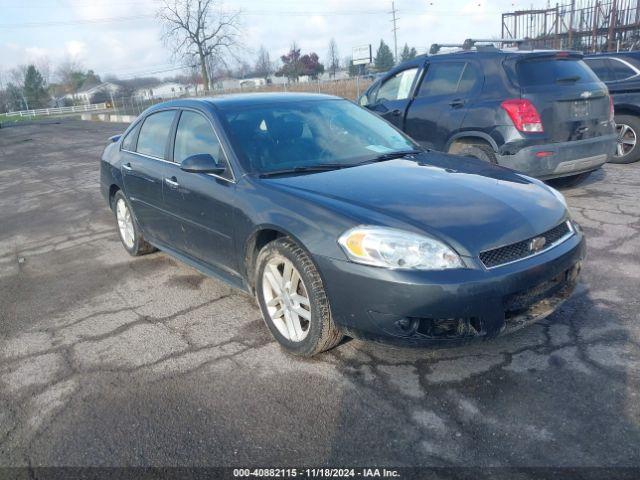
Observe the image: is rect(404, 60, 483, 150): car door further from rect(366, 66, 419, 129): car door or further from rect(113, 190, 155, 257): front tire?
rect(113, 190, 155, 257): front tire

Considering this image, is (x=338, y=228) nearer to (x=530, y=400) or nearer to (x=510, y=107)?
(x=530, y=400)

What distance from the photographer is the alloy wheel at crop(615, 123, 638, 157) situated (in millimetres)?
8234

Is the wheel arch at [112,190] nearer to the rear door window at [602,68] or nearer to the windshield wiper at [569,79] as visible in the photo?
the windshield wiper at [569,79]

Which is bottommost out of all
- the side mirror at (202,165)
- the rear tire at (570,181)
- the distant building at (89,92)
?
the rear tire at (570,181)

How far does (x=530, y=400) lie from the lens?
2736 mm

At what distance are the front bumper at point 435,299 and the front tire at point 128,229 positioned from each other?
304 centimetres

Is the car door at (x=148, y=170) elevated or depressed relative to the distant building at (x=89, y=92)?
depressed

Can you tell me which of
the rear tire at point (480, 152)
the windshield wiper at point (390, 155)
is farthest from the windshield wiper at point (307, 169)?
the rear tire at point (480, 152)

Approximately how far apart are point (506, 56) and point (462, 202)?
12.8 ft

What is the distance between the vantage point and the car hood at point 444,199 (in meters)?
2.86

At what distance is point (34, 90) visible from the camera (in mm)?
87312

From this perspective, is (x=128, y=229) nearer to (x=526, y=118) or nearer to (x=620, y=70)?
(x=526, y=118)

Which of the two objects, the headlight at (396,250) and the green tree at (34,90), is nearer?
the headlight at (396,250)

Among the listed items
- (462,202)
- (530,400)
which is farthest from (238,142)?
(530,400)
